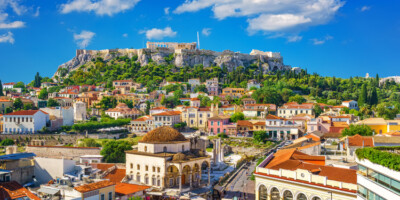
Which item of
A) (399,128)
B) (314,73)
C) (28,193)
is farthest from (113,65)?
(28,193)

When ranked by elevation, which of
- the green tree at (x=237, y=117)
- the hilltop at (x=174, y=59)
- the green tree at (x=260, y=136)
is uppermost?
the hilltop at (x=174, y=59)

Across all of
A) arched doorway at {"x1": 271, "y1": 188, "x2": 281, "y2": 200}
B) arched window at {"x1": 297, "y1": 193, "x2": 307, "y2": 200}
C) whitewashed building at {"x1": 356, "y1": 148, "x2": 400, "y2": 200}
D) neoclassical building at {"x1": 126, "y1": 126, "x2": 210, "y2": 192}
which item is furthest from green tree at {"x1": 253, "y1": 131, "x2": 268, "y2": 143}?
whitewashed building at {"x1": 356, "y1": 148, "x2": 400, "y2": 200}

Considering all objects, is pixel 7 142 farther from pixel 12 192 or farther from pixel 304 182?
pixel 304 182

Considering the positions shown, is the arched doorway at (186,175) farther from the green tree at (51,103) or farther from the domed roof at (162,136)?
the green tree at (51,103)

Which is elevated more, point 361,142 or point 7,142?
point 361,142

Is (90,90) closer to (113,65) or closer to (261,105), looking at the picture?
(113,65)

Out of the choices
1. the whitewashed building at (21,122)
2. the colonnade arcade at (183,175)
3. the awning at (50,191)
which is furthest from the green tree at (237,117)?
the awning at (50,191)

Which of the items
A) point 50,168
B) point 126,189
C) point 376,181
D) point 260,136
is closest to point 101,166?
point 50,168
